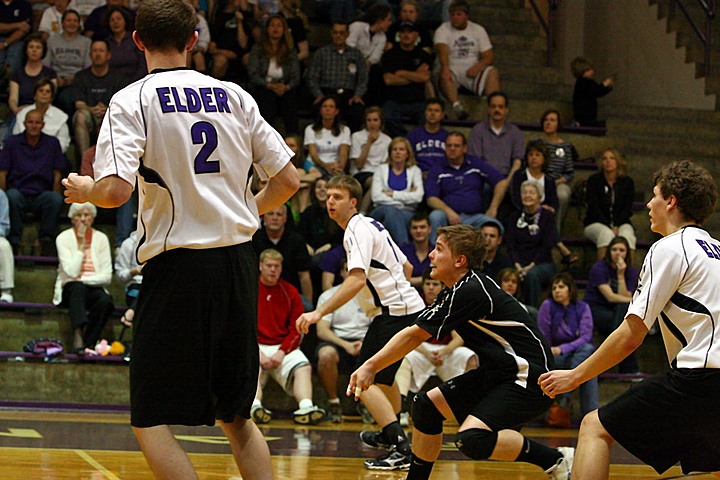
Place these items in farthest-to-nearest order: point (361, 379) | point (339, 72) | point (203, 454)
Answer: point (339, 72)
point (203, 454)
point (361, 379)

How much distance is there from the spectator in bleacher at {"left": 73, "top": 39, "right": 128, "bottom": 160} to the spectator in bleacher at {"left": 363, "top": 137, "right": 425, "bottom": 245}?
9.72 ft

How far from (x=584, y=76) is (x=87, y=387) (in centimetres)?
733

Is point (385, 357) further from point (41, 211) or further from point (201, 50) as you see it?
point (201, 50)

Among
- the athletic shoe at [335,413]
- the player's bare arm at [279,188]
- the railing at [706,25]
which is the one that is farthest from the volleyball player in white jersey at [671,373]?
the railing at [706,25]

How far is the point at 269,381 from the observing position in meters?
9.72

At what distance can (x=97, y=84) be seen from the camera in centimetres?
1161

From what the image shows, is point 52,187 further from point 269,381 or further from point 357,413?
point 357,413

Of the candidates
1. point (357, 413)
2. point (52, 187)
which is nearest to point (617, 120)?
point (357, 413)

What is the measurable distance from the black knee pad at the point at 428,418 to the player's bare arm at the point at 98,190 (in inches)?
91.9

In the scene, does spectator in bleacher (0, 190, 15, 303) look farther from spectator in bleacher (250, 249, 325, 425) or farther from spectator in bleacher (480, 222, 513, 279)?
spectator in bleacher (480, 222, 513, 279)

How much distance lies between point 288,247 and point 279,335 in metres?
1.00

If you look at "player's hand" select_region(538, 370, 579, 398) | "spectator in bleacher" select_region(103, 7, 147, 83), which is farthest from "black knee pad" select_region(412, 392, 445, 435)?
"spectator in bleacher" select_region(103, 7, 147, 83)

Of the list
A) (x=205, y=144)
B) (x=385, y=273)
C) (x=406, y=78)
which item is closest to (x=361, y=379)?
(x=205, y=144)

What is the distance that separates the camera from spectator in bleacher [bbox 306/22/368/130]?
12273 mm
